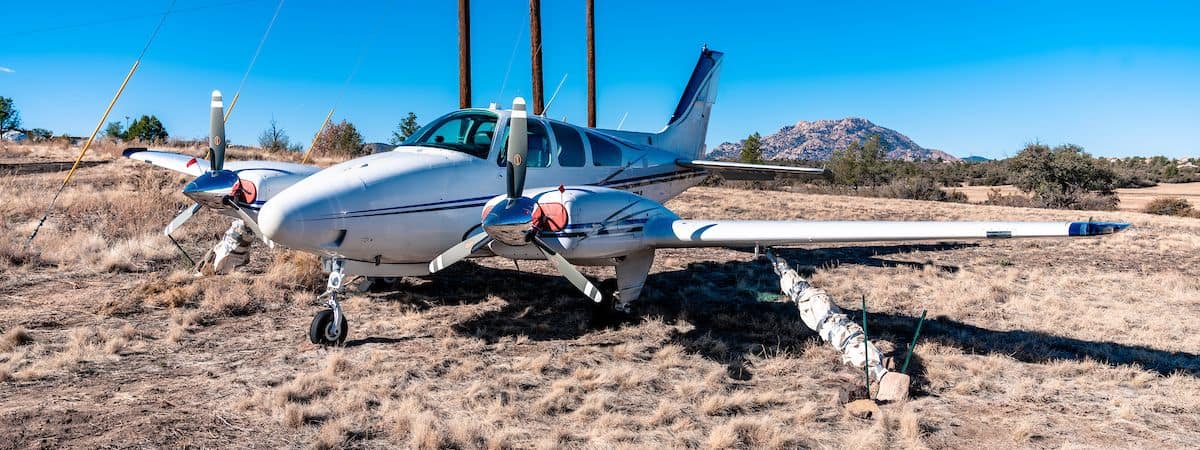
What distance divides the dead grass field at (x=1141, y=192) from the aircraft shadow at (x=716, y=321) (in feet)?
107

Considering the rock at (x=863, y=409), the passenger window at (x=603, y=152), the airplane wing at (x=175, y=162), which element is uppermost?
the passenger window at (x=603, y=152)

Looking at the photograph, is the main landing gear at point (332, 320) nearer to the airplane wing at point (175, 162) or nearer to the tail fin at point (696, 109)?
the airplane wing at point (175, 162)

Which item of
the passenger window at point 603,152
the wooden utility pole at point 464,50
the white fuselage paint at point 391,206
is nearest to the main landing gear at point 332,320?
the white fuselage paint at point 391,206

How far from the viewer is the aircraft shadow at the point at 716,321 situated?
7637 millimetres

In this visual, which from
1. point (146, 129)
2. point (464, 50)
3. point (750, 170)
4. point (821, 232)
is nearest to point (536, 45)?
point (464, 50)

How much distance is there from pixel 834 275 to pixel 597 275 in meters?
4.26

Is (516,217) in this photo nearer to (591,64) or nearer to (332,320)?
(332,320)

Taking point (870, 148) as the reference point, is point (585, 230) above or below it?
below

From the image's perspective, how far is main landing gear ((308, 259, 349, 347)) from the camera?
725cm

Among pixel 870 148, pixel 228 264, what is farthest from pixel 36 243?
pixel 870 148

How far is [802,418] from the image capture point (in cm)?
567

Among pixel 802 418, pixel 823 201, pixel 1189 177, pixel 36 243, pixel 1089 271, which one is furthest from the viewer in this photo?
pixel 1189 177

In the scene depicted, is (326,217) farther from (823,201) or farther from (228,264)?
(823,201)

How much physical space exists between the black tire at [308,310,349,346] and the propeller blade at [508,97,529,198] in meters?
2.48
